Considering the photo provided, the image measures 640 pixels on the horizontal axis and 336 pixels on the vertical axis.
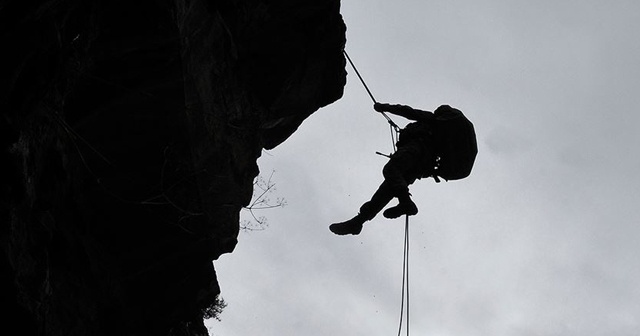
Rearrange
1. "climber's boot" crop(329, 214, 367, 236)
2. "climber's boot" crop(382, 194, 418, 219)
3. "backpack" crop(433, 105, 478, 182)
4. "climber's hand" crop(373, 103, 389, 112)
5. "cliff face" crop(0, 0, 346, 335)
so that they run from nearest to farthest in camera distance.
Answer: "cliff face" crop(0, 0, 346, 335) → "climber's boot" crop(382, 194, 418, 219) → "climber's boot" crop(329, 214, 367, 236) → "climber's hand" crop(373, 103, 389, 112) → "backpack" crop(433, 105, 478, 182)

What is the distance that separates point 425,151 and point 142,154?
3.77 metres

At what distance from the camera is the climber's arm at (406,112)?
34.1ft

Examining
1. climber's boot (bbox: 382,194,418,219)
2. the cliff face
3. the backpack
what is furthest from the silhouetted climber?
the cliff face

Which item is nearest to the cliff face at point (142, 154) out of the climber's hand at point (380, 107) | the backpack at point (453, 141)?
the climber's hand at point (380, 107)

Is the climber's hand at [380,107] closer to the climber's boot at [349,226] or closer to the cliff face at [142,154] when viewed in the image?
the climber's boot at [349,226]

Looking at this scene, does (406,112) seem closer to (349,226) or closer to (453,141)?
(453,141)

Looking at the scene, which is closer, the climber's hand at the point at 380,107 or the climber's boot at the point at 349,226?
the climber's boot at the point at 349,226

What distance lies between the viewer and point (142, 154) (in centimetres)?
967

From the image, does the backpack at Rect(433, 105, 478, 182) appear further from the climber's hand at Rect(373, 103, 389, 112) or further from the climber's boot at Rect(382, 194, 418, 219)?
the climber's boot at Rect(382, 194, 418, 219)

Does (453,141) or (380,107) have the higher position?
(380,107)

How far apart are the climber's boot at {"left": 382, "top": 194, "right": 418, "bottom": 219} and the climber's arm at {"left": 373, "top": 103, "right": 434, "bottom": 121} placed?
132 centimetres

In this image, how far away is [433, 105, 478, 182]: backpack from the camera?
413 inches

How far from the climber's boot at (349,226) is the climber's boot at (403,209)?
43 centimetres

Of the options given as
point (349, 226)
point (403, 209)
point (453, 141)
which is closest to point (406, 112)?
point (453, 141)
